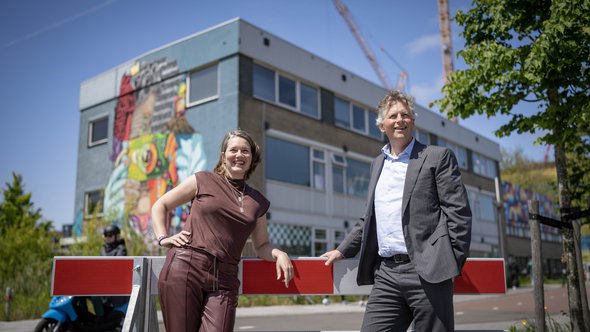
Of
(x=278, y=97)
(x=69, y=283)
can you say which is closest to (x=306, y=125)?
(x=278, y=97)

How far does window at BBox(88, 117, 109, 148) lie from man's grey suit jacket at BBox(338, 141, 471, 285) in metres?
23.6

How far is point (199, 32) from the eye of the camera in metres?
21.2

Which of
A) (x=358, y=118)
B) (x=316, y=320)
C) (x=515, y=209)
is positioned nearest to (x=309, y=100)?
(x=358, y=118)

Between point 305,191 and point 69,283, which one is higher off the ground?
point 305,191

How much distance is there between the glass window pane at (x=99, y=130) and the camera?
25.1 metres

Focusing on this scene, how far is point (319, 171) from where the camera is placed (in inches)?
924

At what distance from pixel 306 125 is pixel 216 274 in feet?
64.7

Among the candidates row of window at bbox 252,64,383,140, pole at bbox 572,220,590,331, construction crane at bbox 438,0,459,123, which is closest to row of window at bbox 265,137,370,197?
row of window at bbox 252,64,383,140

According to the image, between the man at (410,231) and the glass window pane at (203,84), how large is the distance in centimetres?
1757

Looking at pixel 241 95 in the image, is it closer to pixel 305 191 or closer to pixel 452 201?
pixel 305 191

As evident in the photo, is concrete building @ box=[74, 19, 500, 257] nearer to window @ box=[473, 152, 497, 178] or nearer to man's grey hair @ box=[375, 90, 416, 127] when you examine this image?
man's grey hair @ box=[375, 90, 416, 127]

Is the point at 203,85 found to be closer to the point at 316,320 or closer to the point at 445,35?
the point at 316,320

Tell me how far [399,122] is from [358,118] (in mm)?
23536

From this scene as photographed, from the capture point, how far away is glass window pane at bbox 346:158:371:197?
83.4ft
